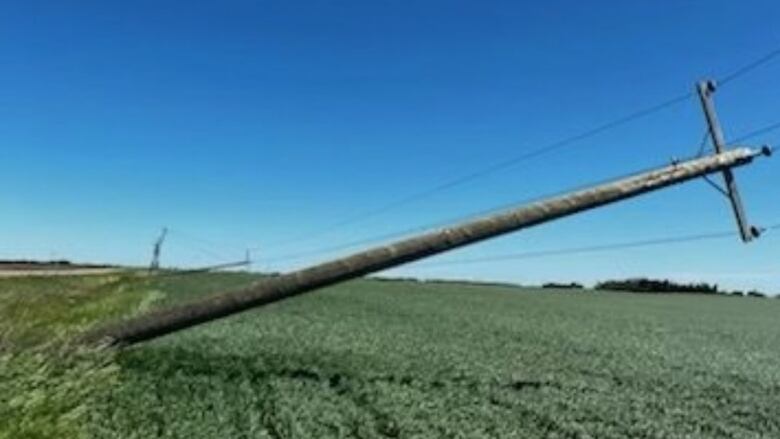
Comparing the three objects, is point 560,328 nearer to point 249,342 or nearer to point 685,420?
point 249,342

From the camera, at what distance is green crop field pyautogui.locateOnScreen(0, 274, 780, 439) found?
1292 centimetres

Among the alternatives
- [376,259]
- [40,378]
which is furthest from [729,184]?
[40,378]

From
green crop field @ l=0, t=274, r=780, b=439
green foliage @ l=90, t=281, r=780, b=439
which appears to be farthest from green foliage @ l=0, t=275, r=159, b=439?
green foliage @ l=90, t=281, r=780, b=439

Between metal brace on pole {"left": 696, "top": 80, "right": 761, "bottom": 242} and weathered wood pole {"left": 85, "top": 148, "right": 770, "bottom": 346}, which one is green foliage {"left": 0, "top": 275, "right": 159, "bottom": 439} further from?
metal brace on pole {"left": 696, "top": 80, "right": 761, "bottom": 242}

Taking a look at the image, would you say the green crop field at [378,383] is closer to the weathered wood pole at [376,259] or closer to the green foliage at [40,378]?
the green foliage at [40,378]

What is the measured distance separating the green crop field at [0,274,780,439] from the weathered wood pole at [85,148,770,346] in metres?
0.54

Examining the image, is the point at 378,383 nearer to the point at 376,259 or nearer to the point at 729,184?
the point at 376,259

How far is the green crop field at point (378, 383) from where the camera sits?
1292cm

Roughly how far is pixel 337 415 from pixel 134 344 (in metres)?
8.03

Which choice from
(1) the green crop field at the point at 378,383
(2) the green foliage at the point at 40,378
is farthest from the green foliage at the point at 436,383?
(2) the green foliage at the point at 40,378

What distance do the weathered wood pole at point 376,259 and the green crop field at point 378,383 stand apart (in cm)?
54

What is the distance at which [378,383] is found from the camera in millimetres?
16500

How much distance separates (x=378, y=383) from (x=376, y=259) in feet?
17.5

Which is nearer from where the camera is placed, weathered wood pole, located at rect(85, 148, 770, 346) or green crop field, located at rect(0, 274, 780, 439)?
green crop field, located at rect(0, 274, 780, 439)
